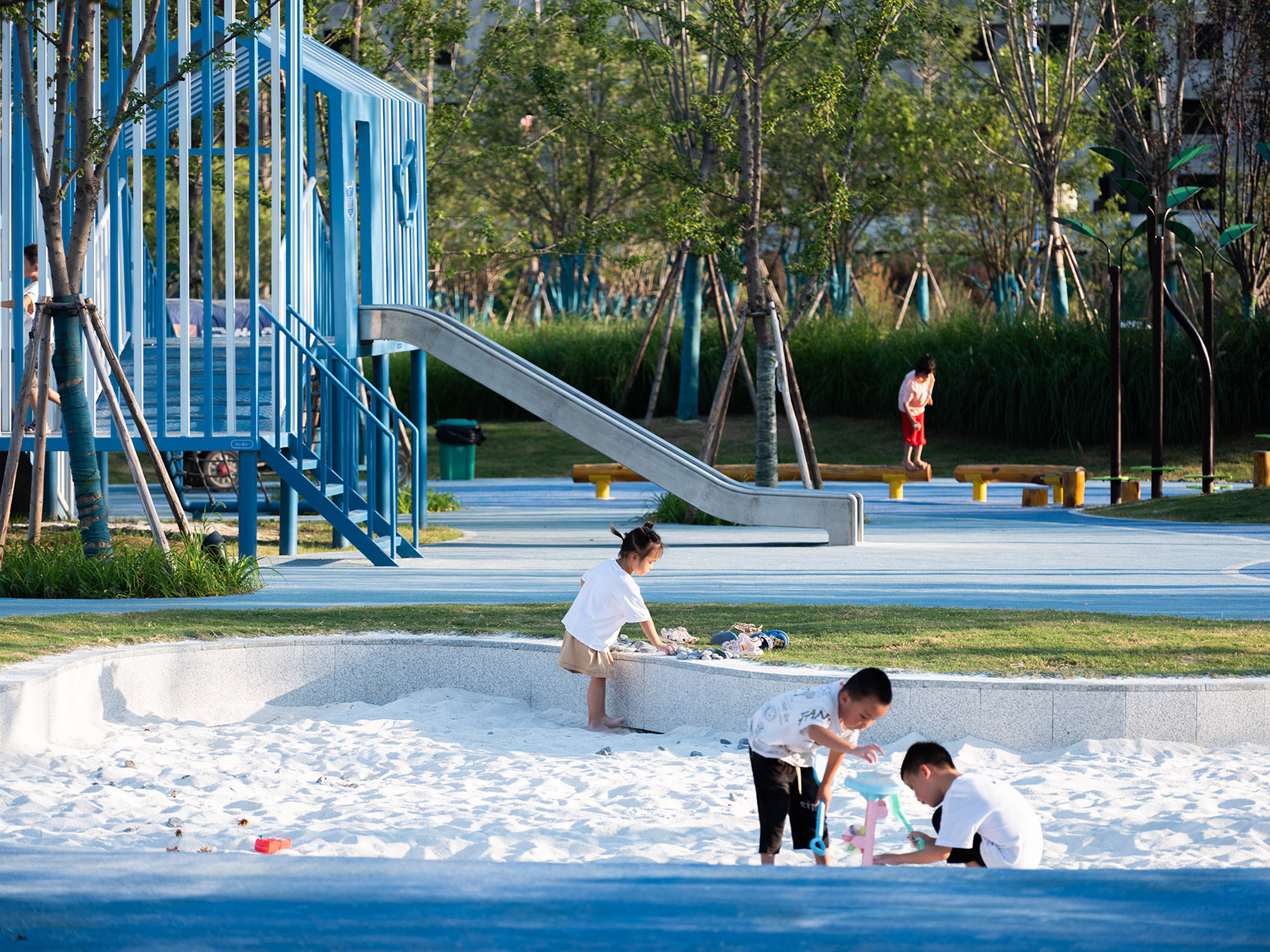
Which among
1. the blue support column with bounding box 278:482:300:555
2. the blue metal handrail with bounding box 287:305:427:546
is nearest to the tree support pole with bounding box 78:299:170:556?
the blue metal handrail with bounding box 287:305:427:546

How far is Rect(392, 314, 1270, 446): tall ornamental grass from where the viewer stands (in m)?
26.6

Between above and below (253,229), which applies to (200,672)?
below

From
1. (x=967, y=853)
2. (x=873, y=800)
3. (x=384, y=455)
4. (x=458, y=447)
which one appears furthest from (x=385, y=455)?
(x=967, y=853)

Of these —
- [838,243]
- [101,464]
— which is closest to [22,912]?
[101,464]

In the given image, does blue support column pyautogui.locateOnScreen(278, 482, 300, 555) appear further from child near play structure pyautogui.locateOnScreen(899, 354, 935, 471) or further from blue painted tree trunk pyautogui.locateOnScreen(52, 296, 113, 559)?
child near play structure pyautogui.locateOnScreen(899, 354, 935, 471)

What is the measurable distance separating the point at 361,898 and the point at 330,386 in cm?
1130

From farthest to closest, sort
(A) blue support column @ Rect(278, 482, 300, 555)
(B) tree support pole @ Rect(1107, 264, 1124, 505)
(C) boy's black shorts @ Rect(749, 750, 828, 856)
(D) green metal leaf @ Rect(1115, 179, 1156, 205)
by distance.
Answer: (D) green metal leaf @ Rect(1115, 179, 1156, 205), (B) tree support pole @ Rect(1107, 264, 1124, 505), (A) blue support column @ Rect(278, 482, 300, 555), (C) boy's black shorts @ Rect(749, 750, 828, 856)

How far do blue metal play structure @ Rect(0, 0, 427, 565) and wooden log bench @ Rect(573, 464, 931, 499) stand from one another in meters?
4.27

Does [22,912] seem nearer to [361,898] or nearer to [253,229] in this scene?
[361,898]

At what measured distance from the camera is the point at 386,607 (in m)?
9.79

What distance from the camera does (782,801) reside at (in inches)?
211

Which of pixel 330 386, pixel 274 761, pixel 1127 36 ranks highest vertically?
pixel 1127 36

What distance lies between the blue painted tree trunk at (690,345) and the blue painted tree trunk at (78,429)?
19295 millimetres

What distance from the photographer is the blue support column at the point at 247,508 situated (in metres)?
12.3
